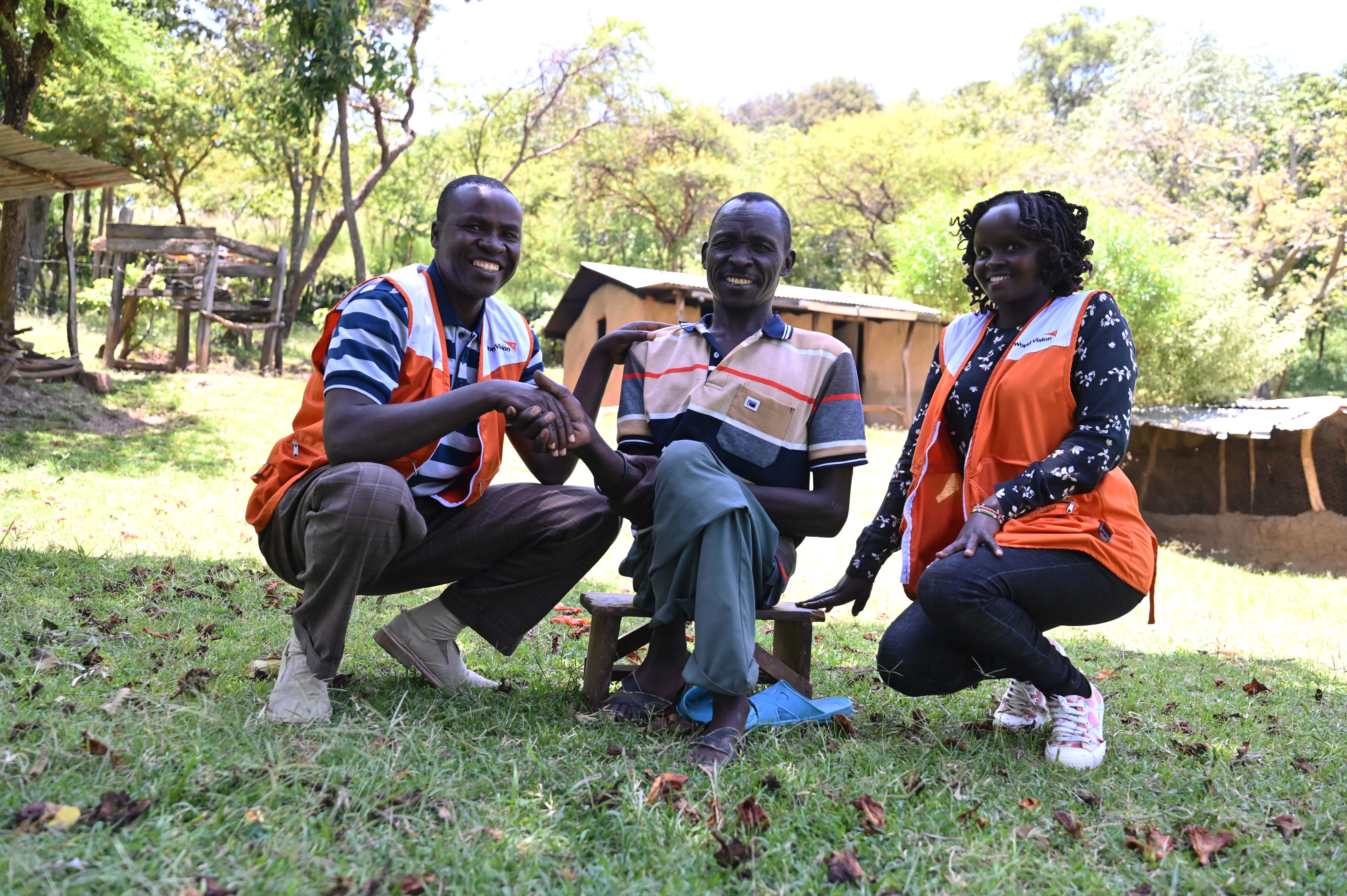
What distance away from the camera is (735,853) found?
2.35 m

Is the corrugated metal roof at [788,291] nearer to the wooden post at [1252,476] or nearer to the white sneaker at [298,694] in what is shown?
the wooden post at [1252,476]

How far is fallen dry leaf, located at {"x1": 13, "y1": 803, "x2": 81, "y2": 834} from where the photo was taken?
2.11 meters

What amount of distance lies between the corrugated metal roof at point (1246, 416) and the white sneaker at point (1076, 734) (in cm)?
817

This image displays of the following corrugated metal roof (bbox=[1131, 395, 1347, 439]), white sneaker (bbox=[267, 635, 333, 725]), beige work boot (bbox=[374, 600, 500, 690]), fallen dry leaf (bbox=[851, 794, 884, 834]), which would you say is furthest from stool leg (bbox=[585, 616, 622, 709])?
corrugated metal roof (bbox=[1131, 395, 1347, 439])

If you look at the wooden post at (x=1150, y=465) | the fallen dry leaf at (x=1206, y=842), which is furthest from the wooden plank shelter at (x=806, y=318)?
the fallen dry leaf at (x=1206, y=842)

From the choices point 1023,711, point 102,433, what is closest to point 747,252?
point 1023,711

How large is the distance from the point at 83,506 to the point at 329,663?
5258 millimetres

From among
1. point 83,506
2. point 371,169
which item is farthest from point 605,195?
point 83,506

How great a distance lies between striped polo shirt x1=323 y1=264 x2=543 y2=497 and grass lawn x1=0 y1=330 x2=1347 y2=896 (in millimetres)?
784

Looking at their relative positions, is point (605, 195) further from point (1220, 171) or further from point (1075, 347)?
point (1075, 347)

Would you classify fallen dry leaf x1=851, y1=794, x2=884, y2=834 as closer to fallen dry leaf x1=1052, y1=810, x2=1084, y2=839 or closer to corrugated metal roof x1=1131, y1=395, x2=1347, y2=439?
fallen dry leaf x1=1052, y1=810, x2=1084, y2=839

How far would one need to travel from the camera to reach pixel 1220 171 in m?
27.5

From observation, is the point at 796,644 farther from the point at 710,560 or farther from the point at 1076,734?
the point at 1076,734

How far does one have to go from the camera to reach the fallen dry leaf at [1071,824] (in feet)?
8.68
